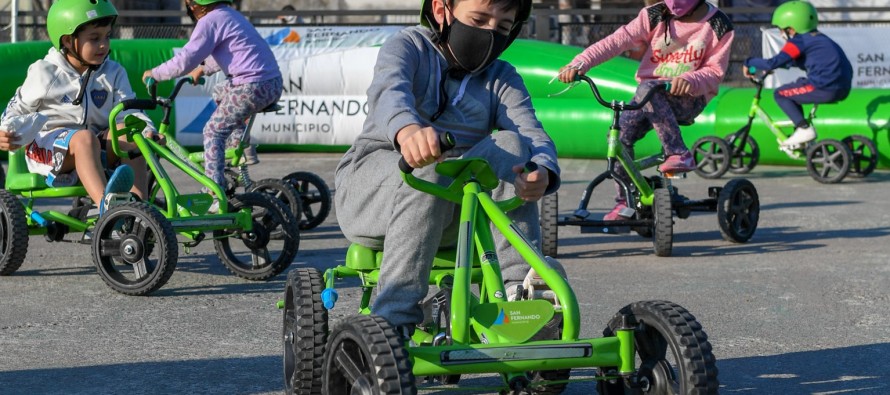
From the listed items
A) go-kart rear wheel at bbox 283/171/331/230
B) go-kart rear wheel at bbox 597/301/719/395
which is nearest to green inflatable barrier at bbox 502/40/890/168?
go-kart rear wheel at bbox 283/171/331/230

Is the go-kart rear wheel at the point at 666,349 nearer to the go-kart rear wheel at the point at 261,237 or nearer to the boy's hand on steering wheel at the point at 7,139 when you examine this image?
the go-kart rear wheel at the point at 261,237

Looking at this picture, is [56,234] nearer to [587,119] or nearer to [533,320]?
[533,320]

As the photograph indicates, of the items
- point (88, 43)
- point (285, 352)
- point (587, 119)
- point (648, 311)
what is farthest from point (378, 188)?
point (587, 119)

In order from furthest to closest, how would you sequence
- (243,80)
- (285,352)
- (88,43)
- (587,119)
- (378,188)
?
(587,119)
(243,80)
(88,43)
(285,352)
(378,188)

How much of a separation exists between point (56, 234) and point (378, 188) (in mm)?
3339

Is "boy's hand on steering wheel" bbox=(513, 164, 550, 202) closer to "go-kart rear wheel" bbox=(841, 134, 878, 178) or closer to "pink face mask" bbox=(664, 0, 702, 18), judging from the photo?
"pink face mask" bbox=(664, 0, 702, 18)

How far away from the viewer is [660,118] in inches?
299

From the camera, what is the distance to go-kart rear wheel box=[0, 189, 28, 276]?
6395 mm

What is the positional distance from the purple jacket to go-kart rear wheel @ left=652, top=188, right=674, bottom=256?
2.70 meters

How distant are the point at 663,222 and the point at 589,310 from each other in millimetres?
1660

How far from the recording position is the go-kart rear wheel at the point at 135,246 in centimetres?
577

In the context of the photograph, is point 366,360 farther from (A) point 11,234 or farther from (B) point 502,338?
(A) point 11,234

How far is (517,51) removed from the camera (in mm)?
13203

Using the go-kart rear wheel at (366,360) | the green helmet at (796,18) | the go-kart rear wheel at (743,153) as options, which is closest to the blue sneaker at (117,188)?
the go-kart rear wheel at (366,360)
